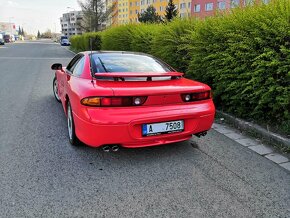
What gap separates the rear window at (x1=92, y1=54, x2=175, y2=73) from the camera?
3.61 m

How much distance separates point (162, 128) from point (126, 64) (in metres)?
1.25

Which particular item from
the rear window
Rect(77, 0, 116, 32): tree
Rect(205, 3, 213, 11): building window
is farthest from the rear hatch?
A: Rect(205, 3, 213, 11): building window

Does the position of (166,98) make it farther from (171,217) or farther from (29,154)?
(29,154)

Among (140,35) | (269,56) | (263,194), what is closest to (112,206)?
(263,194)

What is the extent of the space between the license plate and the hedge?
5.37 ft

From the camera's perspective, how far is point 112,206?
241 centimetres

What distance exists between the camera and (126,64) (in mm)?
3789

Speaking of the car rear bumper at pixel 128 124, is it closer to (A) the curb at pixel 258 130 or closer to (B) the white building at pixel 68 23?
(A) the curb at pixel 258 130

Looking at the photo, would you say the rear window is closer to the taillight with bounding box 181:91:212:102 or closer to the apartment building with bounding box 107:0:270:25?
the taillight with bounding box 181:91:212:102

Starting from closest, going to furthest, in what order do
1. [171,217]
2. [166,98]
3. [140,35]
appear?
[171,217]
[166,98]
[140,35]

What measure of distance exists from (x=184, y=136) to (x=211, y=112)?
0.48 m

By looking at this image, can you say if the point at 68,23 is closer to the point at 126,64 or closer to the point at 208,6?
the point at 208,6

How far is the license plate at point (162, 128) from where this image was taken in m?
2.96

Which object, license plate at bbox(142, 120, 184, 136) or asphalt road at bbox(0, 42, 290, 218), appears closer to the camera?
asphalt road at bbox(0, 42, 290, 218)
